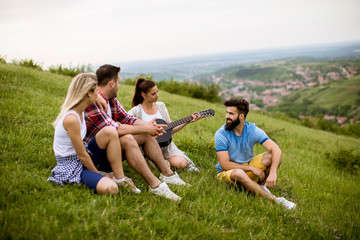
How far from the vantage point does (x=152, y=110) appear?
489 centimetres

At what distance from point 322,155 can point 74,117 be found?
9668 mm

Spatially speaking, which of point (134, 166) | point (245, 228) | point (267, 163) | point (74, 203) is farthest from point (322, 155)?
point (74, 203)

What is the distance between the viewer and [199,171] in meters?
4.78

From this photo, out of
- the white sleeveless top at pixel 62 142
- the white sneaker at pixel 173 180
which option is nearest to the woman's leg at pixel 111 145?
the white sleeveless top at pixel 62 142

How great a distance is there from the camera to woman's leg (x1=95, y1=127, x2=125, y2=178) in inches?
124

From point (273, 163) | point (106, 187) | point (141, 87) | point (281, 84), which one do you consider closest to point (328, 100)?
point (281, 84)

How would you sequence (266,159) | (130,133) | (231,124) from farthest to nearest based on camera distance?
1. (231,124)
2. (266,159)
3. (130,133)

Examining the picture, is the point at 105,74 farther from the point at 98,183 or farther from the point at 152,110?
the point at 98,183

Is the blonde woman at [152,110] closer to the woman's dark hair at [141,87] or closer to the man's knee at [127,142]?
the woman's dark hair at [141,87]

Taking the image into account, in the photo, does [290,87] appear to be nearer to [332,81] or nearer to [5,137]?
[332,81]

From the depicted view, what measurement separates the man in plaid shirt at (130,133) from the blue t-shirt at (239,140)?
1.08 meters

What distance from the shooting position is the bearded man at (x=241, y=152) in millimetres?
4035

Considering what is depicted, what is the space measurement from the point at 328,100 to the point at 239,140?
9380 cm

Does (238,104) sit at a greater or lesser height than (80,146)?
greater
